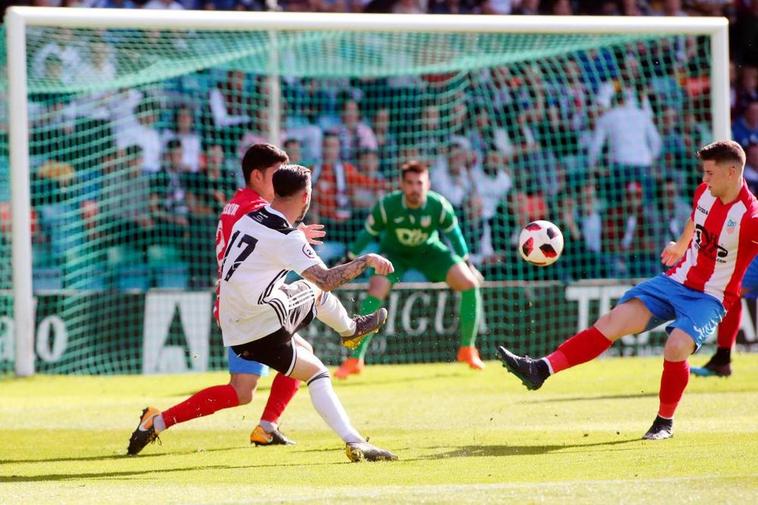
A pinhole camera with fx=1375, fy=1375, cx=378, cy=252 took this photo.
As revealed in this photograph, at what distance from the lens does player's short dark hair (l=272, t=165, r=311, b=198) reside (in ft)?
24.9

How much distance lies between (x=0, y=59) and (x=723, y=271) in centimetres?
949

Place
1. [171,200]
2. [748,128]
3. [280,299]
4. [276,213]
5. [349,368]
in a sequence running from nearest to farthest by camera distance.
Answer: [276,213], [280,299], [349,368], [171,200], [748,128]

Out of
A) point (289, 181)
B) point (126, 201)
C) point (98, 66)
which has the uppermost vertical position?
point (98, 66)

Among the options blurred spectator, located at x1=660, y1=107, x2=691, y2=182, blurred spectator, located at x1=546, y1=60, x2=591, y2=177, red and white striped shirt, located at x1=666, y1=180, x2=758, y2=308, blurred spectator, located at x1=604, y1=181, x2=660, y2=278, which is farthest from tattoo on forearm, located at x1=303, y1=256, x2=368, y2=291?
blurred spectator, located at x1=660, y1=107, x2=691, y2=182

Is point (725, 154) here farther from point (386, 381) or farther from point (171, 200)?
point (171, 200)

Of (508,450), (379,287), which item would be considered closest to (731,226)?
(508,450)

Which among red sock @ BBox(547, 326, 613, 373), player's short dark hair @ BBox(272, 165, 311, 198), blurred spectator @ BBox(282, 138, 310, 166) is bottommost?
red sock @ BBox(547, 326, 613, 373)

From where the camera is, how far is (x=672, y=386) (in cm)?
832

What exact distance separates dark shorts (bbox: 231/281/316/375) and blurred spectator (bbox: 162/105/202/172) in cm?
902

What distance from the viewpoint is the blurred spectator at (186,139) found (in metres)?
16.8

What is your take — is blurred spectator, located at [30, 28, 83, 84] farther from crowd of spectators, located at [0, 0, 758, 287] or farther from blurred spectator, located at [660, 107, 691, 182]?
blurred spectator, located at [660, 107, 691, 182]

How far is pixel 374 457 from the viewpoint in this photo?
24.7ft

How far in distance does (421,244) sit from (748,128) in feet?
21.7

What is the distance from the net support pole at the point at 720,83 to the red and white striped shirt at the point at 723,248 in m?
6.78
